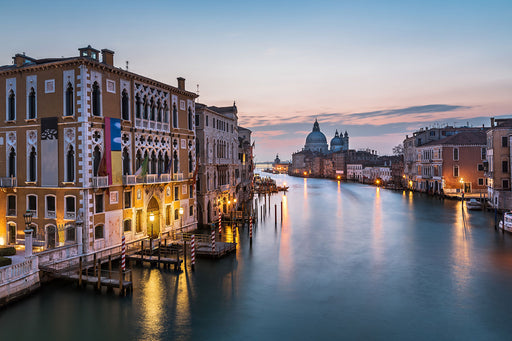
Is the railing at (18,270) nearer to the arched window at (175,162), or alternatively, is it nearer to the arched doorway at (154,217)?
the arched doorway at (154,217)

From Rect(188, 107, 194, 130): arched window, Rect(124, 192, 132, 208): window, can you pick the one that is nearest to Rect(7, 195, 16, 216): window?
Rect(124, 192, 132, 208): window

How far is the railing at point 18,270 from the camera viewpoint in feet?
51.9

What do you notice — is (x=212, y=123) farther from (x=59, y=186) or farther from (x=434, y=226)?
(x=434, y=226)

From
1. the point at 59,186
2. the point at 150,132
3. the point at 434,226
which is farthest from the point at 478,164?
the point at 59,186

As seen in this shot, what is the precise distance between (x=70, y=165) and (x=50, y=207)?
264 centimetres

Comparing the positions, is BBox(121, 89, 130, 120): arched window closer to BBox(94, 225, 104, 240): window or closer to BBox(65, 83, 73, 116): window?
BBox(65, 83, 73, 116): window

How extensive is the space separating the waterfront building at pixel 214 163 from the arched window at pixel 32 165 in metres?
12.8

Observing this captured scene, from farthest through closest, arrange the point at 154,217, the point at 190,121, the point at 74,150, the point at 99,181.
→ the point at 190,121, the point at 154,217, the point at 99,181, the point at 74,150

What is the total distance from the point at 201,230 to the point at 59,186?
44.9 ft

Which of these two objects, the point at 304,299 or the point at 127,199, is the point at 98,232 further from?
the point at 304,299

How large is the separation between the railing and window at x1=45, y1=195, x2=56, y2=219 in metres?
4.02

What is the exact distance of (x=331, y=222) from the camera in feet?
136

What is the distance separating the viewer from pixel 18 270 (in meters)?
16.8

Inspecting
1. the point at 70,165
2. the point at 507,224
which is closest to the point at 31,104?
the point at 70,165
